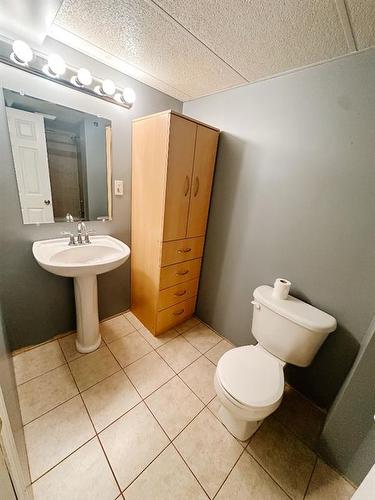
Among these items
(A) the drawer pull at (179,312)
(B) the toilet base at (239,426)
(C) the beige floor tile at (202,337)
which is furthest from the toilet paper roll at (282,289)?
(A) the drawer pull at (179,312)

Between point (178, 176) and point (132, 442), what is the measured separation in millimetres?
1653

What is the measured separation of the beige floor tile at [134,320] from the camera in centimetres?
199

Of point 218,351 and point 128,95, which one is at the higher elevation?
point 128,95

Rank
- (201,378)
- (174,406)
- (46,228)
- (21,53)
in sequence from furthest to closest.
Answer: (201,378) < (46,228) < (174,406) < (21,53)

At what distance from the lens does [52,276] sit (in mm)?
1532

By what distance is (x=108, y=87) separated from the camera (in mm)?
→ 1389

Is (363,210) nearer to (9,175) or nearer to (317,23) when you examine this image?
(317,23)

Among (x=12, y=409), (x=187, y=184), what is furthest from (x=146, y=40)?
(x=12, y=409)

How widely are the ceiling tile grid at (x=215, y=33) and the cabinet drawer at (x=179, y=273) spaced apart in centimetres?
140

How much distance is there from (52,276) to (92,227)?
1.54 ft

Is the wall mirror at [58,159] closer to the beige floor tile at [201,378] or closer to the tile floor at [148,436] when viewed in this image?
the tile floor at [148,436]

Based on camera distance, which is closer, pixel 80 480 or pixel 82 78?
pixel 80 480

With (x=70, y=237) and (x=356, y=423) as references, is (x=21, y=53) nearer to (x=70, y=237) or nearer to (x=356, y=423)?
(x=70, y=237)

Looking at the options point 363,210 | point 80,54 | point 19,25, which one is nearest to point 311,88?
point 363,210
